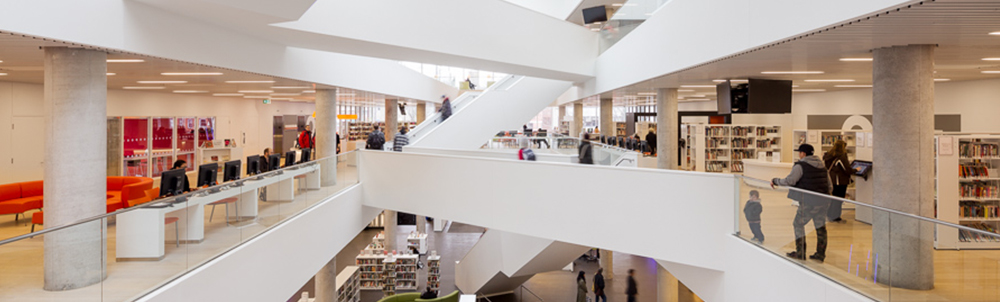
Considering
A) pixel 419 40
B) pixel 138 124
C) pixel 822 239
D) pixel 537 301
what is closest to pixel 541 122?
pixel 537 301

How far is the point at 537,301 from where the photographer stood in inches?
606

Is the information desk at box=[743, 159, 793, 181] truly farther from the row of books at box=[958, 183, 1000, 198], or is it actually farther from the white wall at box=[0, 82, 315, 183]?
the white wall at box=[0, 82, 315, 183]

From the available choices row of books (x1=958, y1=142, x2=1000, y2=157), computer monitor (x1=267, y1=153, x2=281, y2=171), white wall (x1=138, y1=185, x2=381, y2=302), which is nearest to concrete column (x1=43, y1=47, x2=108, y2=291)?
white wall (x1=138, y1=185, x2=381, y2=302)

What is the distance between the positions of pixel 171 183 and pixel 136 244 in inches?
84.6

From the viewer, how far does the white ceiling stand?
3.82 metres

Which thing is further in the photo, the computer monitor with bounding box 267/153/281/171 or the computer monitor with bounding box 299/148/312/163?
the computer monitor with bounding box 299/148/312/163

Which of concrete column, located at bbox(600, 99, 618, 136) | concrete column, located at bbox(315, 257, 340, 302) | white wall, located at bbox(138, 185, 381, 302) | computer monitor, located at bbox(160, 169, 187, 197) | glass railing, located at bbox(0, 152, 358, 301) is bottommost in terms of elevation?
concrete column, located at bbox(315, 257, 340, 302)

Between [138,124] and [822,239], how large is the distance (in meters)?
14.5

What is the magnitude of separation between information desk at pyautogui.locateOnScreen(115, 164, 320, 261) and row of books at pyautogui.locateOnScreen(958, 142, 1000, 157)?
967cm

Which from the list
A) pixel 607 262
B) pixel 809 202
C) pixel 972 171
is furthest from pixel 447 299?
pixel 972 171

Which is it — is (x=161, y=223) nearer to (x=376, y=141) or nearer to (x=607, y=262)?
(x=376, y=141)

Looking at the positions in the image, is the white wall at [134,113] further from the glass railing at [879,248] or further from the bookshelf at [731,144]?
the bookshelf at [731,144]

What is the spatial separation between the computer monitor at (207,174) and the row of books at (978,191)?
10302mm

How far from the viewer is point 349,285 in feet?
48.1
